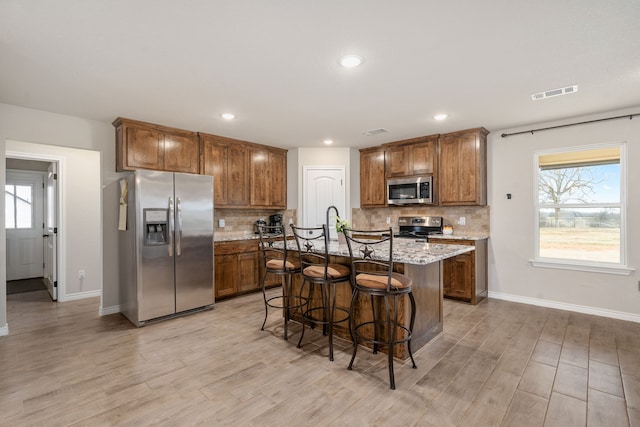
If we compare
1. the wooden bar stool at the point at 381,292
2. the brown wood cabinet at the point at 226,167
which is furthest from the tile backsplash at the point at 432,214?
the wooden bar stool at the point at 381,292

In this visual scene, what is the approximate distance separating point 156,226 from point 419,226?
383cm

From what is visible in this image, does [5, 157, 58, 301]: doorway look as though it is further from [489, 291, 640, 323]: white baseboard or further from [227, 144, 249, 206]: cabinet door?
[489, 291, 640, 323]: white baseboard

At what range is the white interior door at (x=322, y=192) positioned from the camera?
547cm

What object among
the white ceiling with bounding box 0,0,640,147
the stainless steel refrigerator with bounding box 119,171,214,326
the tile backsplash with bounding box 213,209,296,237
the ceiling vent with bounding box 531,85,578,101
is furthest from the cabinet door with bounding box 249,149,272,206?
the ceiling vent with bounding box 531,85,578,101

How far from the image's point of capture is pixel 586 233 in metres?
3.87

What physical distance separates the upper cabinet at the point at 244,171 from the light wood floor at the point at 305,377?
6.79 ft

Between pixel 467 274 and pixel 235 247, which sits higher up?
pixel 235 247

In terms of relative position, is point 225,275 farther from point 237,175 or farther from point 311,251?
point 311,251

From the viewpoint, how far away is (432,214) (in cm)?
505

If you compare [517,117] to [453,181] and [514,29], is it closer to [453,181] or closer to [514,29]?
[453,181]

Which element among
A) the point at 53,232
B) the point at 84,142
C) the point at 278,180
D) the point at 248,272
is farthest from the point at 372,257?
the point at 53,232

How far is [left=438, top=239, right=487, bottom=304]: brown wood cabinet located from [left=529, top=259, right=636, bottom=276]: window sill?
0.67 m

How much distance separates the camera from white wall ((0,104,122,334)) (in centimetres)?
326

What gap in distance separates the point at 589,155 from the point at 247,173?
469 cm
